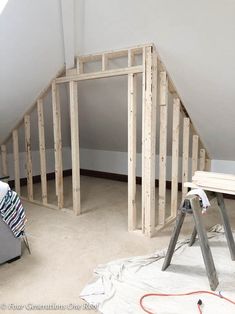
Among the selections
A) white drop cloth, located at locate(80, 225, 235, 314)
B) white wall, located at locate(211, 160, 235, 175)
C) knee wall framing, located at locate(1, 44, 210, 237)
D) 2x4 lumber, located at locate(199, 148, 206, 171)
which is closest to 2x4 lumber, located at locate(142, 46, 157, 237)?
knee wall framing, located at locate(1, 44, 210, 237)

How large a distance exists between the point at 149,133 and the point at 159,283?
56.0 inches

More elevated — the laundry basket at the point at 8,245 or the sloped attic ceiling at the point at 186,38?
the sloped attic ceiling at the point at 186,38

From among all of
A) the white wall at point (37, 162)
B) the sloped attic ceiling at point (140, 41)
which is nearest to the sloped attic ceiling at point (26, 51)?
the sloped attic ceiling at point (140, 41)

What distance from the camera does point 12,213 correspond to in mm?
2350

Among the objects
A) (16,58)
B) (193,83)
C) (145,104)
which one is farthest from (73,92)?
(193,83)

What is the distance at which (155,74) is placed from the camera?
2.77 meters

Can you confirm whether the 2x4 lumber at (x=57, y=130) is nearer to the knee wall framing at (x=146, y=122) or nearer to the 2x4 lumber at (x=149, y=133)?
the knee wall framing at (x=146, y=122)

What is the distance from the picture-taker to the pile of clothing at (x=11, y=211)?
90.1 inches

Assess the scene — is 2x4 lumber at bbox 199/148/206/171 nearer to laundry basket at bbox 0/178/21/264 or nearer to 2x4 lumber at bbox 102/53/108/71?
2x4 lumber at bbox 102/53/108/71

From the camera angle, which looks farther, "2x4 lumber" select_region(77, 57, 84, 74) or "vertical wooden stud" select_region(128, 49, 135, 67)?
"2x4 lumber" select_region(77, 57, 84, 74)

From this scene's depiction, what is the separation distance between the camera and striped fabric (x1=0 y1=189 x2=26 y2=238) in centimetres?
229

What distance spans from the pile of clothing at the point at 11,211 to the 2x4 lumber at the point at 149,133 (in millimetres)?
1293

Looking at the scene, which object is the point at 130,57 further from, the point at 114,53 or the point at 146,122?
the point at 146,122

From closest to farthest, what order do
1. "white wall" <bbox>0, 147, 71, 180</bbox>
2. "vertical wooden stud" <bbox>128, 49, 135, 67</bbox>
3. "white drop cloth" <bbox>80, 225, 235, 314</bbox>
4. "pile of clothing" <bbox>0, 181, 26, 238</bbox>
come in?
"white drop cloth" <bbox>80, 225, 235, 314</bbox> → "pile of clothing" <bbox>0, 181, 26, 238</bbox> → "vertical wooden stud" <bbox>128, 49, 135, 67</bbox> → "white wall" <bbox>0, 147, 71, 180</bbox>
